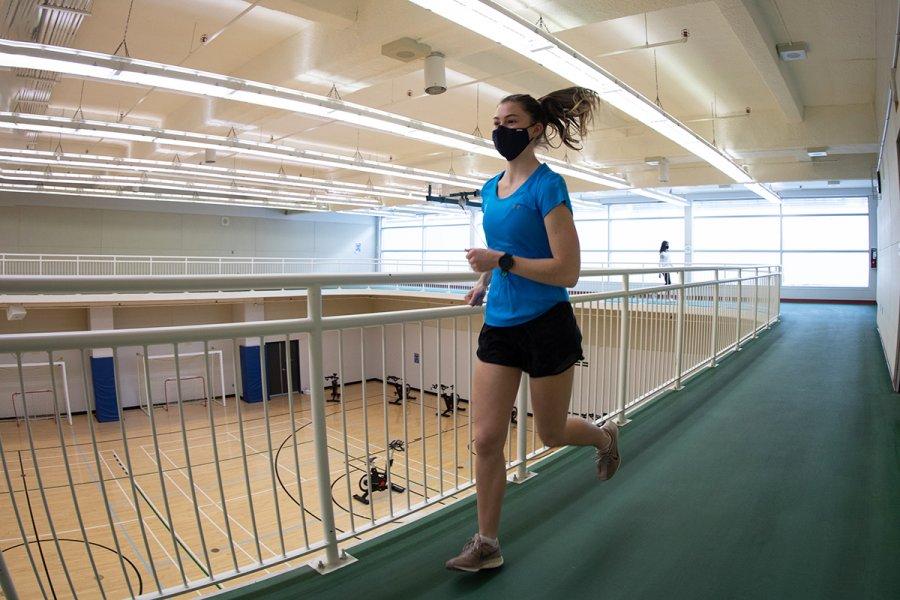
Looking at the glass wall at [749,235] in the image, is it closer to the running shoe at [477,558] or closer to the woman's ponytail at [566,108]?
the woman's ponytail at [566,108]

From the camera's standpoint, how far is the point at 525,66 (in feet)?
26.2

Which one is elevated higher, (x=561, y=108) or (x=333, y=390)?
(x=561, y=108)

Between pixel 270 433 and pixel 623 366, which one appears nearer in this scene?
pixel 270 433

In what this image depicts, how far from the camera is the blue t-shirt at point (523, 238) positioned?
5.51ft

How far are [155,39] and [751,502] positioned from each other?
8730 mm

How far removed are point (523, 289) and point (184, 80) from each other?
552 cm

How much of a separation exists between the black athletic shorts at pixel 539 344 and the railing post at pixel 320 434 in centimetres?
62

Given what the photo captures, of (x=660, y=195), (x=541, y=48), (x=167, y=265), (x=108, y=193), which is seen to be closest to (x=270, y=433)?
(x=541, y=48)

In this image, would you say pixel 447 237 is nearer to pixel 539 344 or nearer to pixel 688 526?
pixel 688 526

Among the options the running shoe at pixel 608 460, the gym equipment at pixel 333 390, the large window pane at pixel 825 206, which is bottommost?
the gym equipment at pixel 333 390

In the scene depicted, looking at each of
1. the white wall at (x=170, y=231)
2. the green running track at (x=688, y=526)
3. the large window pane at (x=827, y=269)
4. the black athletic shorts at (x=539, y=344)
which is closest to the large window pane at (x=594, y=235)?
the large window pane at (x=827, y=269)

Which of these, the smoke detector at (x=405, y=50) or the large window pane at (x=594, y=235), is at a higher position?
the smoke detector at (x=405, y=50)

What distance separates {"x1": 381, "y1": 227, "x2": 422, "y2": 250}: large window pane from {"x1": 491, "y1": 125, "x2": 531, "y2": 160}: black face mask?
25691mm

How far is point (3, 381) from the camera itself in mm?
15750
